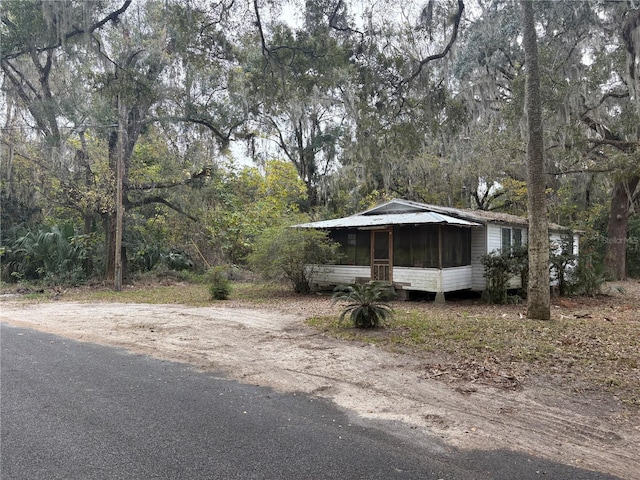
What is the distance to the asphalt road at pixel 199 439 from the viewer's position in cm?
276

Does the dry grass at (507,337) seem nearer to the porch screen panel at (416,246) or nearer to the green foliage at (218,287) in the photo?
the green foliage at (218,287)

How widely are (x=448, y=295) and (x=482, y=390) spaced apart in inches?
398

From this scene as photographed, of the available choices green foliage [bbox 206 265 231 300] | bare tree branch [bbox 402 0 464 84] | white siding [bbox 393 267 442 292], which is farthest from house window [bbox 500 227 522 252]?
green foliage [bbox 206 265 231 300]

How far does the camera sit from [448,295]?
46.7 feet

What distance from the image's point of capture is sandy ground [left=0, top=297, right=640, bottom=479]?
3248 mm

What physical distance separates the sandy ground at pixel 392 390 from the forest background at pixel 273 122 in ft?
16.5

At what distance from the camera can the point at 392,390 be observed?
450cm

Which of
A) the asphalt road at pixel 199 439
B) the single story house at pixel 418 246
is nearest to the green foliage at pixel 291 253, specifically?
the single story house at pixel 418 246

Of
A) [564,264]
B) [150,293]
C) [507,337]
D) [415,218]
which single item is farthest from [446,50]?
[150,293]

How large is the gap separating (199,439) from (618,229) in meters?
20.3

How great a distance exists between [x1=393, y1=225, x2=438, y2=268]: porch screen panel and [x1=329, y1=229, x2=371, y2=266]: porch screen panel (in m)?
1.11

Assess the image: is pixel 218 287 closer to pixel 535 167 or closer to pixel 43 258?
pixel 43 258

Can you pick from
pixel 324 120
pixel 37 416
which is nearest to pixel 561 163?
pixel 324 120

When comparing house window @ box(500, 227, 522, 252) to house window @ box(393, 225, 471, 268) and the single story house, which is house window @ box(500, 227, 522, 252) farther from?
house window @ box(393, 225, 471, 268)
